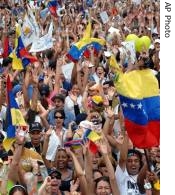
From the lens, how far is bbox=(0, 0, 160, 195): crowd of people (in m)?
5.84

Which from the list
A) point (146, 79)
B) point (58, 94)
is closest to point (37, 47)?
point (58, 94)

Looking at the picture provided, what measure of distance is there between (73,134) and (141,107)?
62.4 inches

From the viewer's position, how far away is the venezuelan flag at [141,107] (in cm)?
554

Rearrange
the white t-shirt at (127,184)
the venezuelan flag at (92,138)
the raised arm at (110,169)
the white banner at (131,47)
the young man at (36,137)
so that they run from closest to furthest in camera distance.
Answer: the raised arm at (110,169) < the white t-shirt at (127,184) < the venezuelan flag at (92,138) < the young man at (36,137) < the white banner at (131,47)

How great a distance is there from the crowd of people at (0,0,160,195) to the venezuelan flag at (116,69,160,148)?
0.34 m

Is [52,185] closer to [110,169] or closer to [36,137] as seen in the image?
[110,169]

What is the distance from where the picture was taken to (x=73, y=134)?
709 centimetres

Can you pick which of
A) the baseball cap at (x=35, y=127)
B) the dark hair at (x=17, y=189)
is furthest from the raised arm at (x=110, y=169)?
the baseball cap at (x=35, y=127)

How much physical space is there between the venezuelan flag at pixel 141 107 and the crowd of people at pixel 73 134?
34cm

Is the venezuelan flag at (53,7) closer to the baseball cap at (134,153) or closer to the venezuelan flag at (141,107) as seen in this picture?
the baseball cap at (134,153)

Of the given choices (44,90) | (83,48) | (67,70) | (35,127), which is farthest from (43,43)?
(35,127)

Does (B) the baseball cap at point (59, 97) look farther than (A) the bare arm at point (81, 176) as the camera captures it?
Yes

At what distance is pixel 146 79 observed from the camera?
5.82 meters

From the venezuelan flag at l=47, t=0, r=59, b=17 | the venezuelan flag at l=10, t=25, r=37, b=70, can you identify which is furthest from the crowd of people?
the venezuelan flag at l=47, t=0, r=59, b=17
